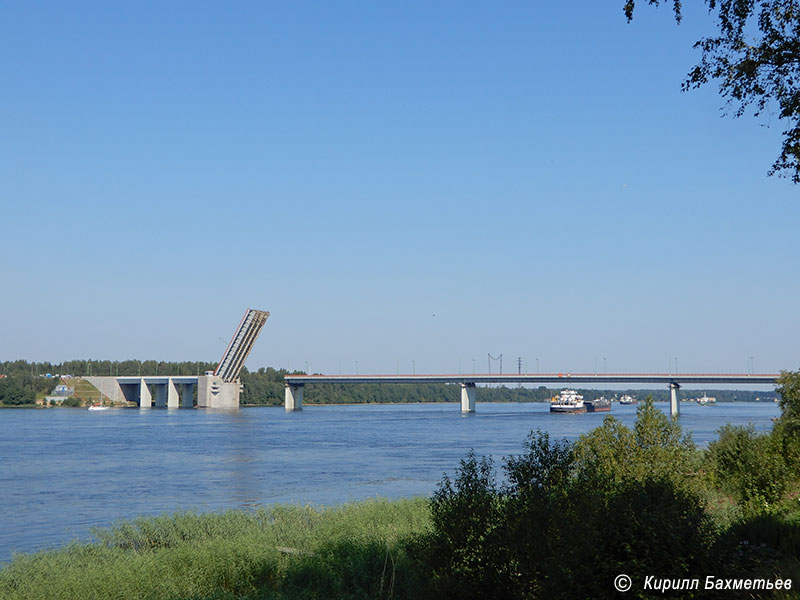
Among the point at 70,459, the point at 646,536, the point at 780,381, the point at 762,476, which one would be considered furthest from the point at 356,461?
→ the point at 646,536

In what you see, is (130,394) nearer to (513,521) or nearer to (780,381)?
(780,381)

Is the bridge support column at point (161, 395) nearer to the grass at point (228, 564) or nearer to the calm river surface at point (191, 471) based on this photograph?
the calm river surface at point (191, 471)

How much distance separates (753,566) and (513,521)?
Result: 2.88m

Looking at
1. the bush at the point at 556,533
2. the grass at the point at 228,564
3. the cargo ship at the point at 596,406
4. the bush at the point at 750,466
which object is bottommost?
the cargo ship at the point at 596,406

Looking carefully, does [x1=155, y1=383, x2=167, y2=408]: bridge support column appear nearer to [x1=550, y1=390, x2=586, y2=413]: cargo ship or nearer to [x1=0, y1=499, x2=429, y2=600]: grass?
[x1=550, y1=390, x2=586, y2=413]: cargo ship

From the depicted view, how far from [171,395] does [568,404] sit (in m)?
65.5

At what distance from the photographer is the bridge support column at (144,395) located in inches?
5094

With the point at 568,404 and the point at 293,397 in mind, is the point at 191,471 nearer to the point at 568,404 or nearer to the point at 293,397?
the point at 293,397

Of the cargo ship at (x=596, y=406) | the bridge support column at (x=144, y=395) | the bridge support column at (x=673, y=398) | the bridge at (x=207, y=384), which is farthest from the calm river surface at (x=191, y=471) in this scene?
the cargo ship at (x=596, y=406)

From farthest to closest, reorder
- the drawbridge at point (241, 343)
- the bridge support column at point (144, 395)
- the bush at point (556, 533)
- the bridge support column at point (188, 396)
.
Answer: the bridge support column at point (188, 396)
the bridge support column at point (144, 395)
the drawbridge at point (241, 343)
the bush at point (556, 533)

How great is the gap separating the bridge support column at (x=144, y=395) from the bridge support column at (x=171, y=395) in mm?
4074

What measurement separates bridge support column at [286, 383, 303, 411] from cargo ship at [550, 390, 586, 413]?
42025 mm

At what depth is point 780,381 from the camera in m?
27.8

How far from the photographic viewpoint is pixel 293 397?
12962 cm
